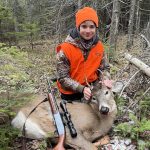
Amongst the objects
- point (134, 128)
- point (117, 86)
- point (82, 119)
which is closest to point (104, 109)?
point (82, 119)

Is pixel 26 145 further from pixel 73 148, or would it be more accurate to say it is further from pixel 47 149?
pixel 73 148

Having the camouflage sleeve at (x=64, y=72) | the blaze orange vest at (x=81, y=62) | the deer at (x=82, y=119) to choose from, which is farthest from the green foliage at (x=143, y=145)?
the blaze orange vest at (x=81, y=62)

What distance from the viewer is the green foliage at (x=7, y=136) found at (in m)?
4.79

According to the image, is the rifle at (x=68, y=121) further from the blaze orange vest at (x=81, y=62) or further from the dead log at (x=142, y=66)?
the dead log at (x=142, y=66)

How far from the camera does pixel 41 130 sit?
16.7 ft

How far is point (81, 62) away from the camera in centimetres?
605

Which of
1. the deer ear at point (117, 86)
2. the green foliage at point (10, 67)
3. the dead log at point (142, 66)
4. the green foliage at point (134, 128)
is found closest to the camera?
the green foliage at point (10, 67)

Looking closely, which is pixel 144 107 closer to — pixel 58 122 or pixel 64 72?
pixel 64 72

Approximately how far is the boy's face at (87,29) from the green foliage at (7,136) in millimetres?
2012

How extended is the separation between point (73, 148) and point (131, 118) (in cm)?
122

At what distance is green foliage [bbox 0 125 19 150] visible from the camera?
4793 millimetres

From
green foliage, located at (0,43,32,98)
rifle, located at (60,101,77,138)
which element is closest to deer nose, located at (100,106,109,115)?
rifle, located at (60,101,77,138)

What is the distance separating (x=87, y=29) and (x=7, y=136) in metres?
2.24

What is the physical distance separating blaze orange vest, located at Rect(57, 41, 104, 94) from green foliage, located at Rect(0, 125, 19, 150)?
144 cm
